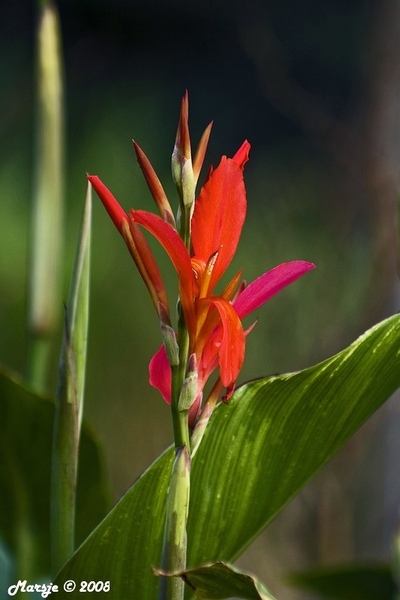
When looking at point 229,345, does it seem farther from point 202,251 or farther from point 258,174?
point 258,174

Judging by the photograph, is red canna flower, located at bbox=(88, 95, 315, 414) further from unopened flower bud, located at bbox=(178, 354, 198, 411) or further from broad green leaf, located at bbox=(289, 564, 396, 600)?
broad green leaf, located at bbox=(289, 564, 396, 600)

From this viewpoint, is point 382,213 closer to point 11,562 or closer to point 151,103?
point 151,103

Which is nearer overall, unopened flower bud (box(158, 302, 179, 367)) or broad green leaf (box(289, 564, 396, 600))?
unopened flower bud (box(158, 302, 179, 367))

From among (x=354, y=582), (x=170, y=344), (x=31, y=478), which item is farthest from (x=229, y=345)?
(x=354, y=582)

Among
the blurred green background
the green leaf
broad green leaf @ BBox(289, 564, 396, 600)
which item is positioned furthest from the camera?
the blurred green background

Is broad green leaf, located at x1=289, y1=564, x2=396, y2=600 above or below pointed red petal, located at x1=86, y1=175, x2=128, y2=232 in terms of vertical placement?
below

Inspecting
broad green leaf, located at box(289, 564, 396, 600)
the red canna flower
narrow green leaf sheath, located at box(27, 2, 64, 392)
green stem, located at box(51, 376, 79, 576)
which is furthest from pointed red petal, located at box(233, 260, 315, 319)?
broad green leaf, located at box(289, 564, 396, 600)

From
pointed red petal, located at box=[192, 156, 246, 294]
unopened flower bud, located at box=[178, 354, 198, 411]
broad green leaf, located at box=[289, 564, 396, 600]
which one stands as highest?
pointed red petal, located at box=[192, 156, 246, 294]
